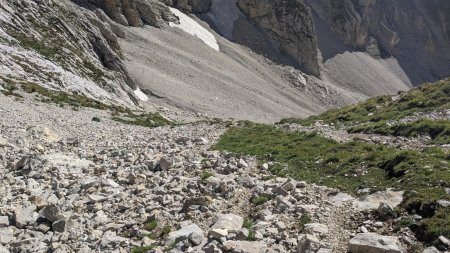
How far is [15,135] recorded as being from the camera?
22.1 meters

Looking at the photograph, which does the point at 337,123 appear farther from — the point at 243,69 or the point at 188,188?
the point at 243,69

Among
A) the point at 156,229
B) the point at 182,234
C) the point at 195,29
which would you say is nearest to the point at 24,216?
the point at 156,229

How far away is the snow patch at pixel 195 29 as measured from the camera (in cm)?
11262

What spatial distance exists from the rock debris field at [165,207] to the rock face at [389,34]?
145352 mm

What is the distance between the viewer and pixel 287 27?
139m

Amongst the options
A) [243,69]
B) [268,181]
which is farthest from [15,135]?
[243,69]

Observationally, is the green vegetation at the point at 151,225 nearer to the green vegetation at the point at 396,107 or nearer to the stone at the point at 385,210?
the stone at the point at 385,210

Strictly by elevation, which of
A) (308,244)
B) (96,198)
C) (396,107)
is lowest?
(96,198)

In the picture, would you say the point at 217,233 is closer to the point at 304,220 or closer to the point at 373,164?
the point at 304,220

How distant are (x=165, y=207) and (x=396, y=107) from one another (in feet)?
99.6

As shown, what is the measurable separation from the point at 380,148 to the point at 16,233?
16810mm

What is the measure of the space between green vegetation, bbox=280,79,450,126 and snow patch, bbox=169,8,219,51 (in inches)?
2879

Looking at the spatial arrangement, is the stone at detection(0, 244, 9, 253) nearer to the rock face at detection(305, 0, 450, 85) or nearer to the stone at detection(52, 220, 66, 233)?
the stone at detection(52, 220, 66, 233)

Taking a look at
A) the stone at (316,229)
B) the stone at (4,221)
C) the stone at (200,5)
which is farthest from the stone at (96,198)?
the stone at (200,5)
